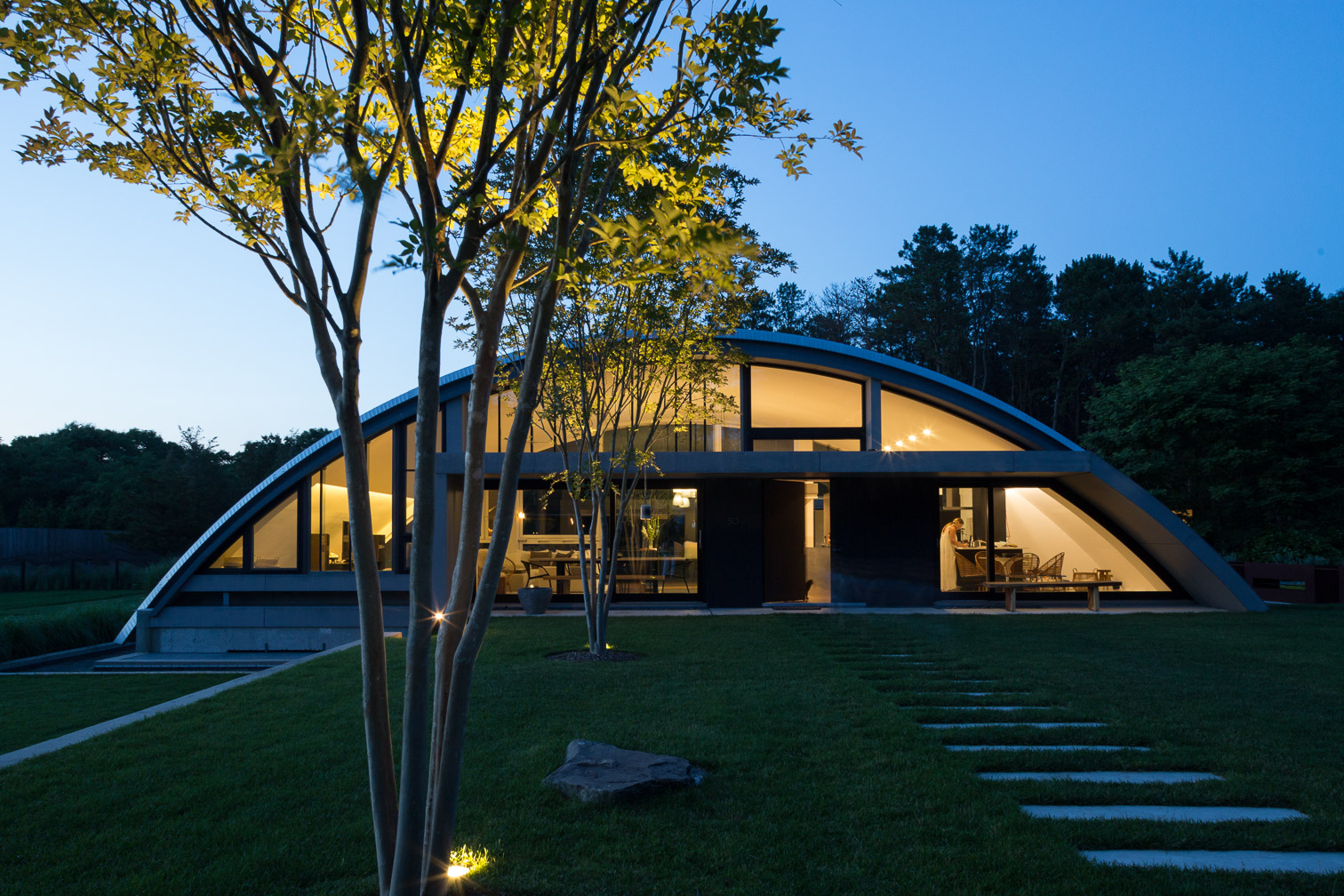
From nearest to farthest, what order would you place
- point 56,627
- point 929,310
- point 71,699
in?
point 71,699 < point 56,627 < point 929,310

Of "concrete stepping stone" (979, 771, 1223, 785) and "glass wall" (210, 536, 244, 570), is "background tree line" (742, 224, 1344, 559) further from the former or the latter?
"glass wall" (210, 536, 244, 570)

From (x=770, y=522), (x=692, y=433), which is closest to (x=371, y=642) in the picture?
(x=692, y=433)

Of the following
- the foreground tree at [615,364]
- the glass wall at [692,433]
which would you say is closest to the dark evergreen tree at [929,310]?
the glass wall at [692,433]

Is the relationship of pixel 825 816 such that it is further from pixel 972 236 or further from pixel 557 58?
pixel 972 236

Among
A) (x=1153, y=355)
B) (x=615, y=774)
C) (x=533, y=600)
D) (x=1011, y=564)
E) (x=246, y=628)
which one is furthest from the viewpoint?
(x=1153, y=355)

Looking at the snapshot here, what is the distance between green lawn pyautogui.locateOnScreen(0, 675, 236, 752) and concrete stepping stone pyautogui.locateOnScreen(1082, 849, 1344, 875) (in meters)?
7.87

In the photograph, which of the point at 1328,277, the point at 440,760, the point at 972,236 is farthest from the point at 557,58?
the point at 1328,277

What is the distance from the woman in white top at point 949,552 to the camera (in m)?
16.2

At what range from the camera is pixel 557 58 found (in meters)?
3.53

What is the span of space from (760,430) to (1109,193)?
481 feet

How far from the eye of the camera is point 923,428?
648 inches

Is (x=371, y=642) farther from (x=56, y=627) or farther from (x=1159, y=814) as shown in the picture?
(x=56, y=627)

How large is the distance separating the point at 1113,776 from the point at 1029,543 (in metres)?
12.2

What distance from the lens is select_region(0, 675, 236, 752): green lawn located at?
7566 millimetres
